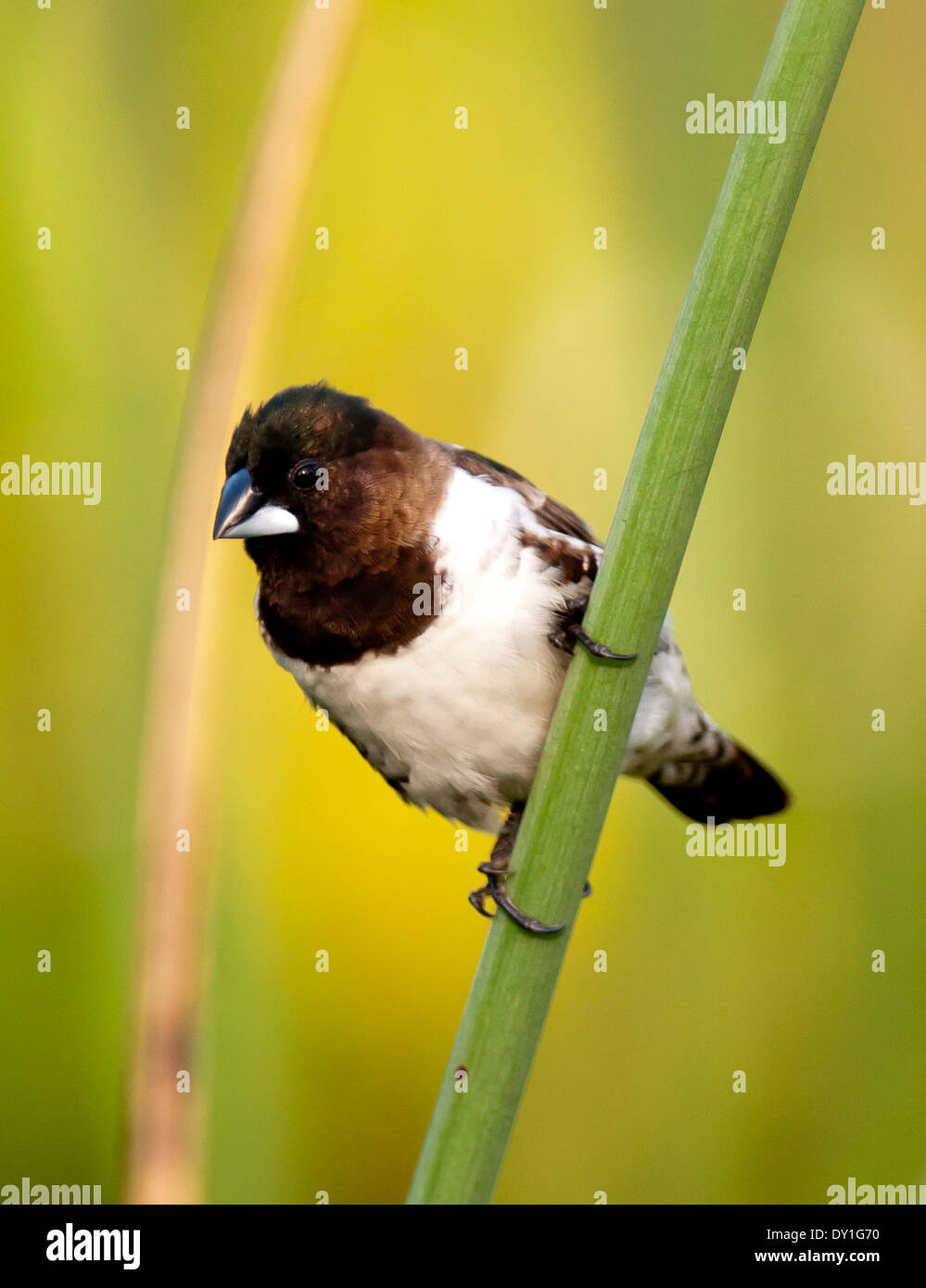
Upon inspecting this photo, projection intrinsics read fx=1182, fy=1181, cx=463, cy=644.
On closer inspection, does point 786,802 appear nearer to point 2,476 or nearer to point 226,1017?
point 226,1017

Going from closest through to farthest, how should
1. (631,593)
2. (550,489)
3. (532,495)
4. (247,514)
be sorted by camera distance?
(631,593) < (247,514) < (532,495) < (550,489)

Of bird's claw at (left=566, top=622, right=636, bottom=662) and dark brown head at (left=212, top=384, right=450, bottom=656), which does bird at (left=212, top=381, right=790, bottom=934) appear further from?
bird's claw at (left=566, top=622, right=636, bottom=662)

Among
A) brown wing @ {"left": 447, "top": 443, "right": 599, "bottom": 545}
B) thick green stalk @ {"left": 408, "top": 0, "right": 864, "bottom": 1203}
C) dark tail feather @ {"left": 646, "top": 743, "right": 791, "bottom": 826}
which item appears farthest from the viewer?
dark tail feather @ {"left": 646, "top": 743, "right": 791, "bottom": 826}

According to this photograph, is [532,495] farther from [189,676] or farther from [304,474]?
[189,676]

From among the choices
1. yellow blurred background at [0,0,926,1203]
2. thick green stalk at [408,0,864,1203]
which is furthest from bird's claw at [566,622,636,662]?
yellow blurred background at [0,0,926,1203]

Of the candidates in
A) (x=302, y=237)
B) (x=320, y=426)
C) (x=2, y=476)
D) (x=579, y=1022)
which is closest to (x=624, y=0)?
(x=302, y=237)

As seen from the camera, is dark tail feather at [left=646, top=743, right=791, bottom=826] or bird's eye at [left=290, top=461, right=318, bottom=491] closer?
bird's eye at [left=290, top=461, right=318, bottom=491]

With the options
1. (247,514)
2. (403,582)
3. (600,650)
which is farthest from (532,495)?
(600,650)
